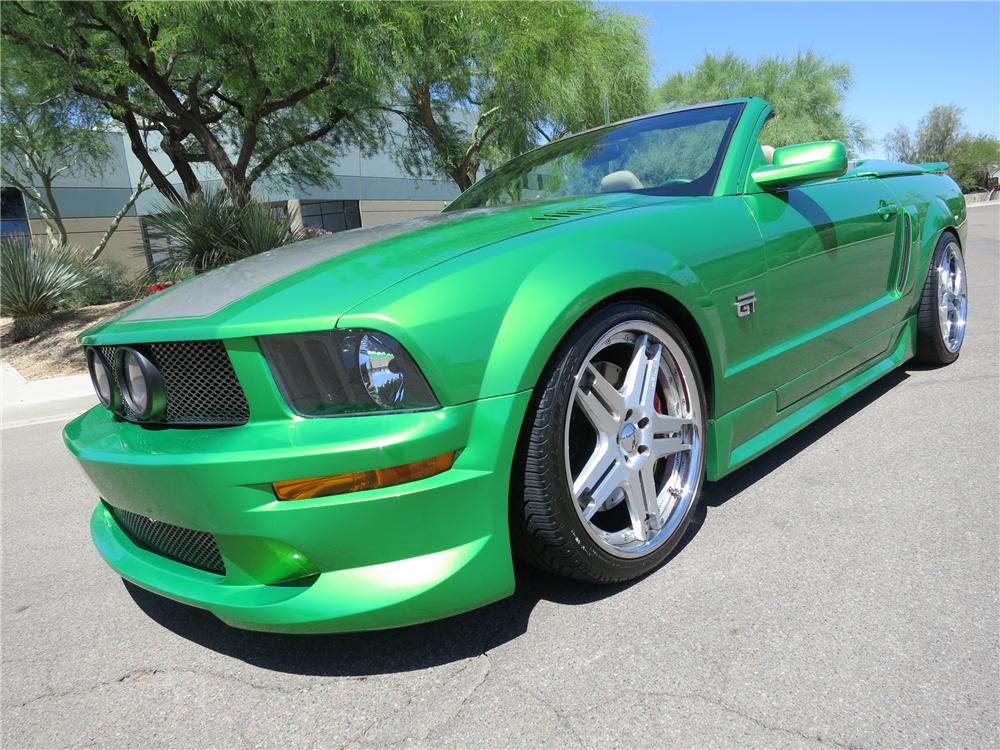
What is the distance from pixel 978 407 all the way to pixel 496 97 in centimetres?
1388

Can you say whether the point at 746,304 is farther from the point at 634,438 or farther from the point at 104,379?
the point at 104,379

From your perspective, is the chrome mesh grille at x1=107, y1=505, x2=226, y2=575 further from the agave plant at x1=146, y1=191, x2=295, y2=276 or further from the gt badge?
the agave plant at x1=146, y1=191, x2=295, y2=276

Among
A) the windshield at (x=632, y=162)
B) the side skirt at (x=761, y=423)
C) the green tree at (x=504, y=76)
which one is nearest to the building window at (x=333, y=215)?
the green tree at (x=504, y=76)

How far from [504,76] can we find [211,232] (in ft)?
23.3

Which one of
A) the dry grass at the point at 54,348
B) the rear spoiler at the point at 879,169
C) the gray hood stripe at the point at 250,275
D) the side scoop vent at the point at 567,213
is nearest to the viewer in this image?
the gray hood stripe at the point at 250,275

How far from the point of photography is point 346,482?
64.2 inches

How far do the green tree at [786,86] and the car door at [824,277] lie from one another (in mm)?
30794

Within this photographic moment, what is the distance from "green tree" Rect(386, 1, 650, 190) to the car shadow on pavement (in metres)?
10.1

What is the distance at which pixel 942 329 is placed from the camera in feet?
13.4

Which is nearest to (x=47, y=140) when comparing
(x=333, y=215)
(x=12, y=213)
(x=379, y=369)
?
(x=12, y=213)

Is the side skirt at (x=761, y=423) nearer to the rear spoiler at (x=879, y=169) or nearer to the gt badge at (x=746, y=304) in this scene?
the gt badge at (x=746, y=304)

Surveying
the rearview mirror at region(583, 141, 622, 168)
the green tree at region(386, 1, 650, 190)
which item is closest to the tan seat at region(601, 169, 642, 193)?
the rearview mirror at region(583, 141, 622, 168)

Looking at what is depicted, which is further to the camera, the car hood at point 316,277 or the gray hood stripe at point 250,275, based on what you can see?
the gray hood stripe at point 250,275

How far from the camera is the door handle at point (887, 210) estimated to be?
A: 10.9 ft
